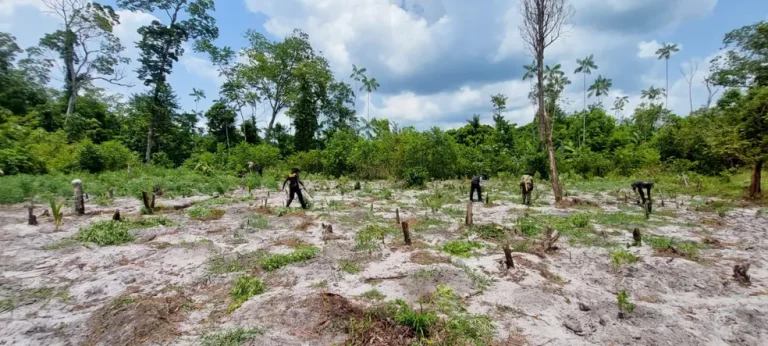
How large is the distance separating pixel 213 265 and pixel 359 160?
20384 mm

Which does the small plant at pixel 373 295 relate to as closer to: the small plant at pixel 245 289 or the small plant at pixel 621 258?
the small plant at pixel 245 289

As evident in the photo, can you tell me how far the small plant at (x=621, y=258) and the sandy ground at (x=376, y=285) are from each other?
0.11m

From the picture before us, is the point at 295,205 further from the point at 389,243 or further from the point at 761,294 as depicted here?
the point at 761,294

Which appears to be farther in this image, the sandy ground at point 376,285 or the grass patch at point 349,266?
the grass patch at point 349,266

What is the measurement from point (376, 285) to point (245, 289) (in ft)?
6.80

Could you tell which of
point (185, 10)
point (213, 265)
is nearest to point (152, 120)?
point (185, 10)

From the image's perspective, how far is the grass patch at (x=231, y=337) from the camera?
159 inches

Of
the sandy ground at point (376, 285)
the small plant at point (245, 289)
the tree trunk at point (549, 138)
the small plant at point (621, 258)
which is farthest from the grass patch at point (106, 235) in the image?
the tree trunk at point (549, 138)

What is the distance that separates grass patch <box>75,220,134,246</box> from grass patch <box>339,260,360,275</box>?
17.2 feet

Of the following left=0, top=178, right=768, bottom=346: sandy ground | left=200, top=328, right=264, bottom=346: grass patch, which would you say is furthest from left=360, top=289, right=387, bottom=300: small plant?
left=200, top=328, right=264, bottom=346: grass patch

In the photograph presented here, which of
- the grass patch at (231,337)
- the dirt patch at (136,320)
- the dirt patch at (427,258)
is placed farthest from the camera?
the dirt patch at (427,258)

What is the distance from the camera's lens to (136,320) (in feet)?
15.1

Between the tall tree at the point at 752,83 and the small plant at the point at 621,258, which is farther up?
the tall tree at the point at 752,83

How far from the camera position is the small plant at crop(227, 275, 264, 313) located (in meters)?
5.29
